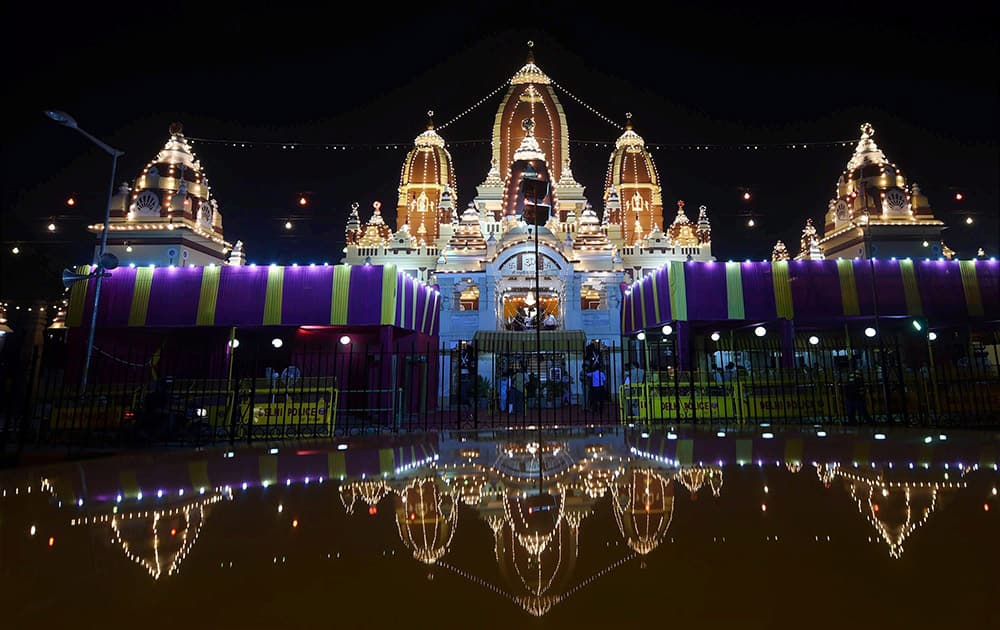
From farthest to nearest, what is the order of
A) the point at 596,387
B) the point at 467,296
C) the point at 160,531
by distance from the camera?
the point at 467,296 → the point at 596,387 → the point at 160,531

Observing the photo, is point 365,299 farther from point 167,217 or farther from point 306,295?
point 167,217

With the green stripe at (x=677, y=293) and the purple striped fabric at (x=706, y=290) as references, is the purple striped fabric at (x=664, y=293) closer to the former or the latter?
the green stripe at (x=677, y=293)

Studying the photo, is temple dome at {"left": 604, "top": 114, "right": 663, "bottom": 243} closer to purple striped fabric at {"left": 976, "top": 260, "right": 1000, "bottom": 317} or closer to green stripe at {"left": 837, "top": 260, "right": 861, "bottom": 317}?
green stripe at {"left": 837, "top": 260, "right": 861, "bottom": 317}

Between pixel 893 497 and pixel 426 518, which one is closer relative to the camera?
pixel 426 518

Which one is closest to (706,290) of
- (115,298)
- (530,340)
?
(530,340)

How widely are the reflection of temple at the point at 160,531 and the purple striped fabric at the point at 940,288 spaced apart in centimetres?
2113

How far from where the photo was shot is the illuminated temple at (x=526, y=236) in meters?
23.3

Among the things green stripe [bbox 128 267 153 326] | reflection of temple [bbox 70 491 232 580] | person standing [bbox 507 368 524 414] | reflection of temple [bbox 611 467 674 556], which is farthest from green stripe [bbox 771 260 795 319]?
green stripe [bbox 128 267 153 326]

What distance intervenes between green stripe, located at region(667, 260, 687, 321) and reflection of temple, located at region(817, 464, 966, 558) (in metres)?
11.8

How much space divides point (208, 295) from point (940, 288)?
2492 centimetres

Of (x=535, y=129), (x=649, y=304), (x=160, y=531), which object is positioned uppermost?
(x=535, y=129)

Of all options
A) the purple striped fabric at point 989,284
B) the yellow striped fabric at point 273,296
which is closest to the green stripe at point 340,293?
the yellow striped fabric at point 273,296

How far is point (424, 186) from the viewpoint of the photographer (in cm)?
3556

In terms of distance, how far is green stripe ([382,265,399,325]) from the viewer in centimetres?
1691
